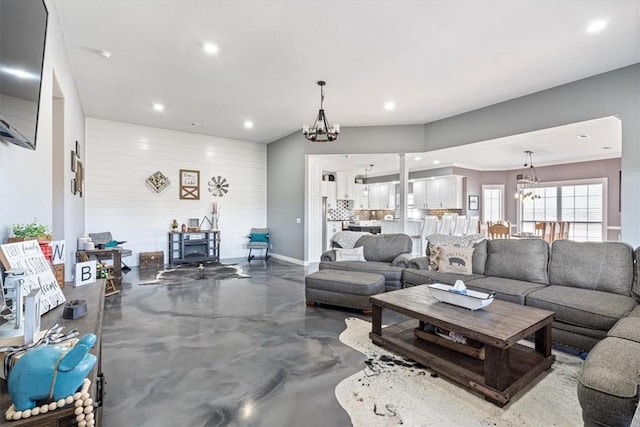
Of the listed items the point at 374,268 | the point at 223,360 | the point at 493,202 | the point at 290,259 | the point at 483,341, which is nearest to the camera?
the point at 483,341

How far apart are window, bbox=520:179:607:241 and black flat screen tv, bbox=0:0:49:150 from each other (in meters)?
11.0

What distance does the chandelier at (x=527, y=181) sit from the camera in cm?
833

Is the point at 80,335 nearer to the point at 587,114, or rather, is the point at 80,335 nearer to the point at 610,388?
the point at 610,388

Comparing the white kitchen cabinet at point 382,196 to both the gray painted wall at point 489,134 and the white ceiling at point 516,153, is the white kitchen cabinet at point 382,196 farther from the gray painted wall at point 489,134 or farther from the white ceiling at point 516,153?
the gray painted wall at point 489,134

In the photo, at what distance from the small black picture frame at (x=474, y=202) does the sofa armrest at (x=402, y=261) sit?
6827mm

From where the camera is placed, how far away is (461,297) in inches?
101

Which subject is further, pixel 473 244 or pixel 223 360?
pixel 473 244

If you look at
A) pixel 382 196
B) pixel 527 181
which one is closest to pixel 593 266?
pixel 527 181

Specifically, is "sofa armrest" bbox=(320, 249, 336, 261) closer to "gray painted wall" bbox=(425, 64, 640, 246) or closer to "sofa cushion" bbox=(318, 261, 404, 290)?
"sofa cushion" bbox=(318, 261, 404, 290)

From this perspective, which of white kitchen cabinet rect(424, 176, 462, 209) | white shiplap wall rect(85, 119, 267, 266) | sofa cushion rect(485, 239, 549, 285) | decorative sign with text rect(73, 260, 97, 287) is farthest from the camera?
white kitchen cabinet rect(424, 176, 462, 209)

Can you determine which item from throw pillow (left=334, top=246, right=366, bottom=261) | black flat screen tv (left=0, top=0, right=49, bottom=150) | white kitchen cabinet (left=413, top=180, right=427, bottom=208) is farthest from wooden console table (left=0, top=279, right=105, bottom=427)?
white kitchen cabinet (left=413, top=180, right=427, bottom=208)

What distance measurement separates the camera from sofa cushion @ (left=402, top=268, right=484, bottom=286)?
12.3 ft

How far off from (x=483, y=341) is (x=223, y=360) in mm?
1989

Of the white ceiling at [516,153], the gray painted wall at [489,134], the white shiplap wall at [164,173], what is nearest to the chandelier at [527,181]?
the white ceiling at [516,153]
